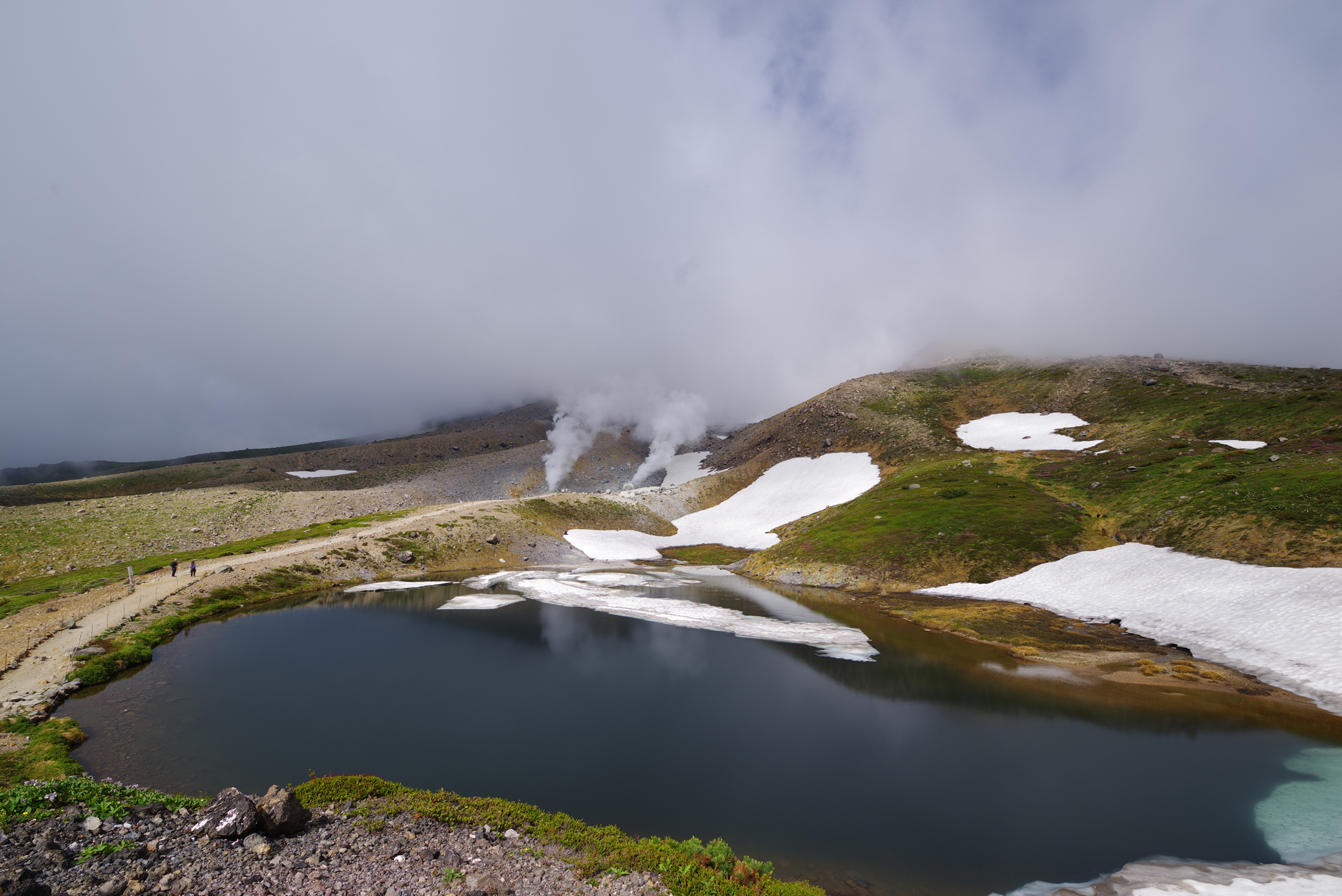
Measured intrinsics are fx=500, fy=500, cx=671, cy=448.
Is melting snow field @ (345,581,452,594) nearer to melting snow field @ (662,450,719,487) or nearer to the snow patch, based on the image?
the snow patch

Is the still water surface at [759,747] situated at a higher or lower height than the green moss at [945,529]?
lower

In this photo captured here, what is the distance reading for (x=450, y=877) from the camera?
1130 centimetres

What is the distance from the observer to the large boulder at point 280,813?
11.9m

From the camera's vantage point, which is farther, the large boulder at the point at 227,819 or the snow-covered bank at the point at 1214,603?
the snow-covered bank at the point at 1214,603

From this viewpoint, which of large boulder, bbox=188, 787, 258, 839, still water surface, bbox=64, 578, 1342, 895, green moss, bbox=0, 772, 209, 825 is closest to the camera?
green moss, bbox=0, 772, 209, 825

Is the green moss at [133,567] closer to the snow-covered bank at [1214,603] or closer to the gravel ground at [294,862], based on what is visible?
the gravel ground at [294,862]

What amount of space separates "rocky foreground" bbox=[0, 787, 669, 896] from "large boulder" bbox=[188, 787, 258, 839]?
2 centimetres

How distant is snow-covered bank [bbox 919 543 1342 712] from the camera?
2739 cm

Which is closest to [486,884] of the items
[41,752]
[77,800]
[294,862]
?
[294,862]

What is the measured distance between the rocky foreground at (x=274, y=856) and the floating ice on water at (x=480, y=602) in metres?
35.7

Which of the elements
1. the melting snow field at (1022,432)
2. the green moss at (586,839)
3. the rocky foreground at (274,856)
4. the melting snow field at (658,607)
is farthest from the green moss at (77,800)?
the melting snow field at (1022,432)

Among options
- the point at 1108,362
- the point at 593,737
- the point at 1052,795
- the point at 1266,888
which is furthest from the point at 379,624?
the point at 1108,362

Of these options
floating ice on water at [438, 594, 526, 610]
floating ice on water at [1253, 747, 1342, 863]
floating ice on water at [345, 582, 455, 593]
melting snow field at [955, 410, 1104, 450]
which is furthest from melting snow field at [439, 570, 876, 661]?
melting snow field at [955, 410, 1104, 450]

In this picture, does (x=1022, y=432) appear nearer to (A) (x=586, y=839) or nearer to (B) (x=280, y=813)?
Result: (A) (x=586, y=839)
